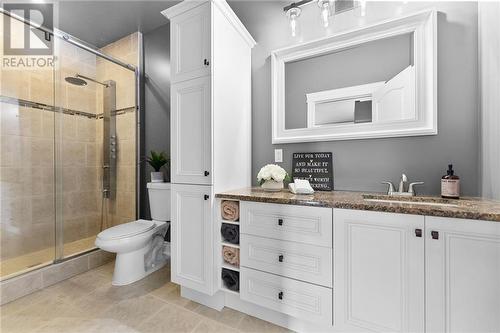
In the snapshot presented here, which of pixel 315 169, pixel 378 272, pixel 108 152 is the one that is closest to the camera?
pixel 378 272

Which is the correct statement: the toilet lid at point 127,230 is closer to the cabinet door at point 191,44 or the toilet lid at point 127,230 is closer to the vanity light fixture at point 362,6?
the cabinet door at point 191,44

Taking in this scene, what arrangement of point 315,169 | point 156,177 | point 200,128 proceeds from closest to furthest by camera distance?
point 200,128 < point 315,169 < point 156,177

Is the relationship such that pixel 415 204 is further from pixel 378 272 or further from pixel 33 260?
pixel 33 260

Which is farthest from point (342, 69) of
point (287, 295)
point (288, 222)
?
point (287, 295)

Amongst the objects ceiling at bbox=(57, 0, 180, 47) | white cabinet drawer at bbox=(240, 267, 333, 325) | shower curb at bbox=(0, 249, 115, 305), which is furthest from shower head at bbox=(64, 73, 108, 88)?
Answer: white cabinet drawer at bbox=(240, 267, 333, 325)

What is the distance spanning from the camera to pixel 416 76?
54.1 inches

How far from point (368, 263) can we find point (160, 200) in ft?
6.10

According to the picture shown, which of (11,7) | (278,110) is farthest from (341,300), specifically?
(11,7)

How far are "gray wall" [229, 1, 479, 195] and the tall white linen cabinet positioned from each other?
48 centimetres

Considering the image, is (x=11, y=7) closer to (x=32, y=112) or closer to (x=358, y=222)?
(x=32, y=112)

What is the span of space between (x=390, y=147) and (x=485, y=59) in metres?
0.65

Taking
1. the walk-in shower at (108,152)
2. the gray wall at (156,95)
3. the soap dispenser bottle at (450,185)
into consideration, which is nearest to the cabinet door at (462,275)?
the soap dispenser bottle at (450,185)

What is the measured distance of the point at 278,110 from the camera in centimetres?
181

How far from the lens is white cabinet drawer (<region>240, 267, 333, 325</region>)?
1.17 meters
